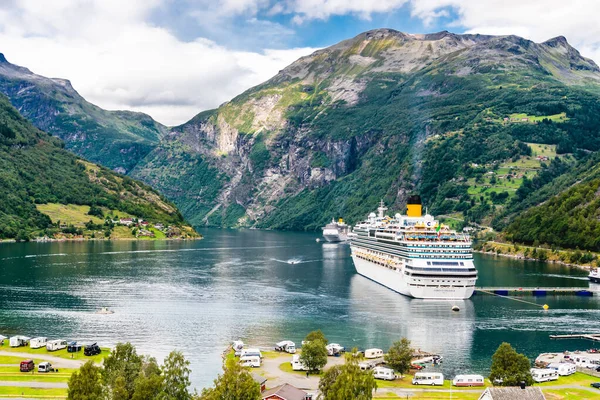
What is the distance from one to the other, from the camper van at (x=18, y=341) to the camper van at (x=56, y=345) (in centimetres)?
445

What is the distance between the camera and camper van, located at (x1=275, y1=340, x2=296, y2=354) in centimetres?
8450

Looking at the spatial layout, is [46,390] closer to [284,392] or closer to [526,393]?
[284,392]

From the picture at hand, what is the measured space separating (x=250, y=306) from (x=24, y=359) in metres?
50.0

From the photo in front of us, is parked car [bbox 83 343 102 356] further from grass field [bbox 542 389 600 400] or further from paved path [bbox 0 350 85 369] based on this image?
grass field [bbox 542 389 600 400]

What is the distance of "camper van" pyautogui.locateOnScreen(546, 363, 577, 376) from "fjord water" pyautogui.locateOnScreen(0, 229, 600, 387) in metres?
8.33

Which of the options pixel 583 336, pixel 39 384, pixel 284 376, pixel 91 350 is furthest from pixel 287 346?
pixel 583 336

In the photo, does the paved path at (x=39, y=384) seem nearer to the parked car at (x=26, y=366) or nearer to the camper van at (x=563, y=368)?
the parked car at (x=26, y=366)

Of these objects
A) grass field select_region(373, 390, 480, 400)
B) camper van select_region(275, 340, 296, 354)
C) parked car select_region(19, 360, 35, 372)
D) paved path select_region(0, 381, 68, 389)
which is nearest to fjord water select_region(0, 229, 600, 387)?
camper van select_region(275, 340, 296, 354)

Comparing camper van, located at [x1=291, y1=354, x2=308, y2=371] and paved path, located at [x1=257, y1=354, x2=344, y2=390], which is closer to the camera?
paved path, located at [x1=257, y1=354, x2=344, y2=390]

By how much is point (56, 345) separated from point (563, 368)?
203 feet

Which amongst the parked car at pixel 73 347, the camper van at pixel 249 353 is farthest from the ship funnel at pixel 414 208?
the parked car at pixel 73 347

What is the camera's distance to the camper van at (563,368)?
7544 centimetres

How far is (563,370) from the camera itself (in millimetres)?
75750

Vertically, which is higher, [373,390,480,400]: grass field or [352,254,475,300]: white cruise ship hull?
[352,254,475,300]: white cruise ship hull
